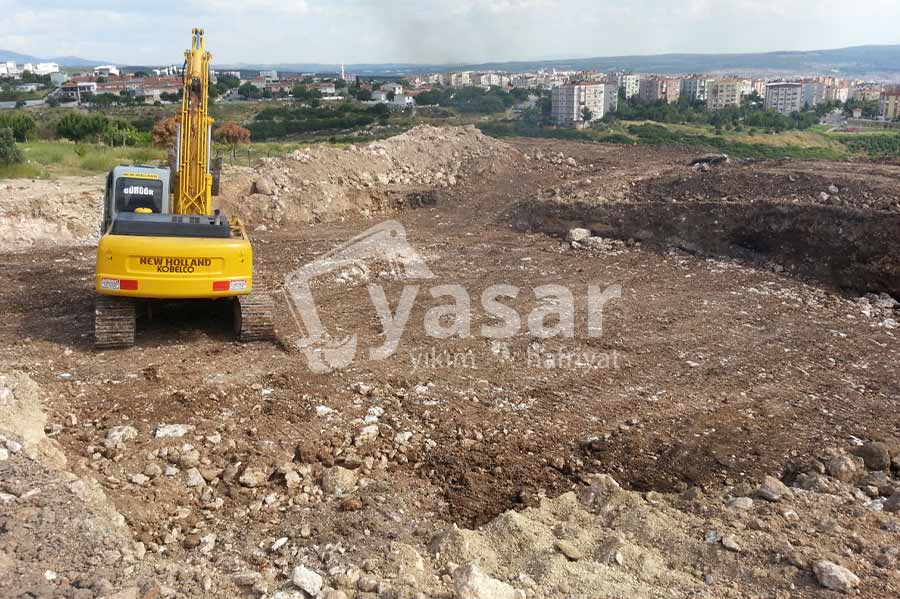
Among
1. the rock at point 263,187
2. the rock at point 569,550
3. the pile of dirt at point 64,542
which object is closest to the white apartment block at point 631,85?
the rock at point 263,187

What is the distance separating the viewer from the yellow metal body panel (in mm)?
7047

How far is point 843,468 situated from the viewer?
539 centimetres

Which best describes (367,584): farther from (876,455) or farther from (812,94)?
(812,94)

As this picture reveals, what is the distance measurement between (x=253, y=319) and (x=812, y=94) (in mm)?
65608

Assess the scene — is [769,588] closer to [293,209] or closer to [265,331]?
[265,331]

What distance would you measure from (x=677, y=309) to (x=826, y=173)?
249 inches

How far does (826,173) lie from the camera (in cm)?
1381

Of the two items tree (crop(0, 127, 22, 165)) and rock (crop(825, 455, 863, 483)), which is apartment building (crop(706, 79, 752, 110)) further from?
rock (crop(825, 455, 863, 483))

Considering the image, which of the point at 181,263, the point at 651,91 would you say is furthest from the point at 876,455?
the point at 651,91

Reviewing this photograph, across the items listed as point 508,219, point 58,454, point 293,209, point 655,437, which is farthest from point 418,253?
point 58,454

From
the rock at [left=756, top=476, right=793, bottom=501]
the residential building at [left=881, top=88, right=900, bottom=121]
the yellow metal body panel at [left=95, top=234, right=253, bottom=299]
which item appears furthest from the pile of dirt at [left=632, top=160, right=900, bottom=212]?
the residential building at [left=881, top=88, right=900, bottom=121]

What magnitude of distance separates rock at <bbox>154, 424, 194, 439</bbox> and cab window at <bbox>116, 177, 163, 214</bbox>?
12.6ft

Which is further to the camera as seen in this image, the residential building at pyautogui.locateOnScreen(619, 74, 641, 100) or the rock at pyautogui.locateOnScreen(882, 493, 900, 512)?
the residential building at pyautogui.locateOnScreen(619, 74, 641, 100)

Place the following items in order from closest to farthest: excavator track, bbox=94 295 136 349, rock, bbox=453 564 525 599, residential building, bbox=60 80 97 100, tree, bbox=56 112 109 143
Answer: rock, bbox=453 564 525 599
excavator track, bbox=94 295 136 349
tree, bbox=56 112 109 143
residential building, bbox=60 80 97 100
